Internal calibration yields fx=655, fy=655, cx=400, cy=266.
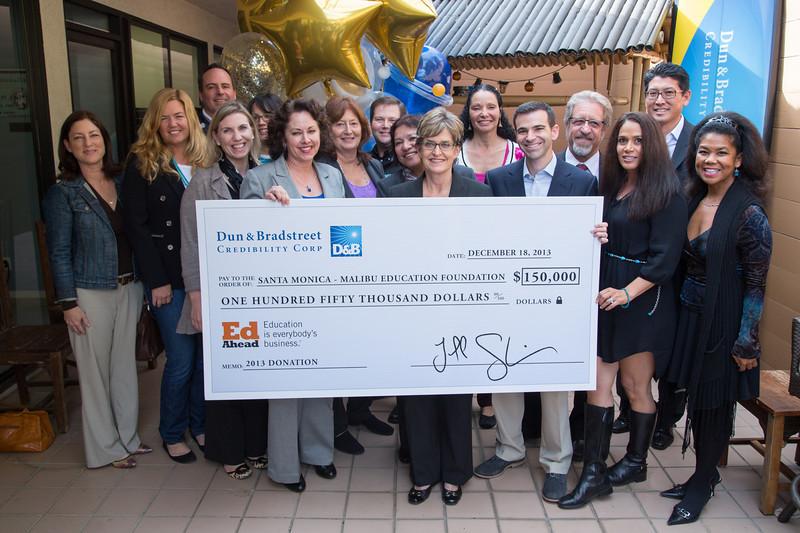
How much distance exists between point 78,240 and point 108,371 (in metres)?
0.65

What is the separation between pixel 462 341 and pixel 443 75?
3.41 m

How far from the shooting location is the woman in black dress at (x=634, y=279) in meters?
2.58

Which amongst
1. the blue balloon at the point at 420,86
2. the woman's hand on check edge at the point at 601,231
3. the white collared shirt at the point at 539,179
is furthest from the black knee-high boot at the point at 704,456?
the blue balloon at the point at 420,86

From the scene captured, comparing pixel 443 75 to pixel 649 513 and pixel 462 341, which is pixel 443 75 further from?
pixel 649 513

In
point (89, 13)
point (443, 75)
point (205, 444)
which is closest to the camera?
point (205, 444)

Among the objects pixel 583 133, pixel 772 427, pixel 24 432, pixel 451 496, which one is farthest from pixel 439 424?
pixel 24 432

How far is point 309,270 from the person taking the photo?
2650 millimetres

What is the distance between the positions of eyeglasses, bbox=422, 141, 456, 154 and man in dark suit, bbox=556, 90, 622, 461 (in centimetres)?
89

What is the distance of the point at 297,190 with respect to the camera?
2.83 metres

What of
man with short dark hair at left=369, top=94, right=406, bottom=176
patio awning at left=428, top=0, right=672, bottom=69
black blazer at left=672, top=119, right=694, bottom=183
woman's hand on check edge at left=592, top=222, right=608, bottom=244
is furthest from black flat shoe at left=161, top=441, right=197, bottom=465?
patio awning at left=428, top=0, right=672, bottom=69

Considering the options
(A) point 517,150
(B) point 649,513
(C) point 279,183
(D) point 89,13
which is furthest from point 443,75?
(B) point 649,513

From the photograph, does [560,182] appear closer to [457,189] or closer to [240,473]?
[457,189]

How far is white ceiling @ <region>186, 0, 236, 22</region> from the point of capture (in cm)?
691

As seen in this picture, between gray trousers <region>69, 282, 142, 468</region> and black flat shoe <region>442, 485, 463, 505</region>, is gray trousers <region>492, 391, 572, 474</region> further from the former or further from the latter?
gray trousers <region>69, 282, 142, 468</region>
